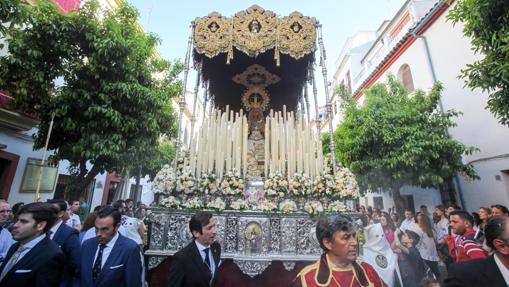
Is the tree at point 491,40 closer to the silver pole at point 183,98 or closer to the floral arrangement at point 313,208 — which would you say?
the floral arrangement at point 313,208

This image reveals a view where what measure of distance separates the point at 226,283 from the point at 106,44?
256 inches

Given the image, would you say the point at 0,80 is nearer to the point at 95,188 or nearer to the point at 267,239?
the point at 267,239

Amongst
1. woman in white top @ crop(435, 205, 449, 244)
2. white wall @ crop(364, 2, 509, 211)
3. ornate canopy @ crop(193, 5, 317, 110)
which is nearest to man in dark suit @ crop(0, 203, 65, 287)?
ornate canopy @ crop(193, 5, 317, 110)

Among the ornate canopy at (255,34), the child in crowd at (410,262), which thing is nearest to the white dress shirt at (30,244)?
the ornate canopy at (255,34)

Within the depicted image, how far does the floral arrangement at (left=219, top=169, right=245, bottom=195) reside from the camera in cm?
445

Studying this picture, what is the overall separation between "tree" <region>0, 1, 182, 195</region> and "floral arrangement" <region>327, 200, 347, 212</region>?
5.49 m

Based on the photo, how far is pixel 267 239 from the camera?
4105 millimetres

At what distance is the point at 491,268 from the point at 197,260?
2375 mm

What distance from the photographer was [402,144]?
8.80 meters

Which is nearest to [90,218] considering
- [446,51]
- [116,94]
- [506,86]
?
[116,94]

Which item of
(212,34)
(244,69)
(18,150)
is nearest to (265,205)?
(212,34)

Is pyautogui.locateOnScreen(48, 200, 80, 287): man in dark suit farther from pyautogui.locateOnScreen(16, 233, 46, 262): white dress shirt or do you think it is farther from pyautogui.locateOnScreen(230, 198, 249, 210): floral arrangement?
pyautogui.locateOnScreen(230, 198, 249, 210): floral arrangement

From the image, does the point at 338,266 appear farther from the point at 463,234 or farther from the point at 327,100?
the point at 327,100

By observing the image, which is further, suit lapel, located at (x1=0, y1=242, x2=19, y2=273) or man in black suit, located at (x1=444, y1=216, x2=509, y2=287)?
suit lapel, located at (x1=0, y1=242, x2=19, y2=273)
